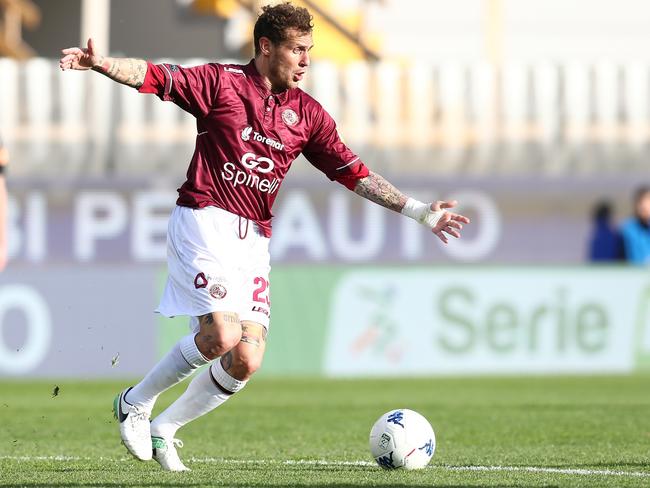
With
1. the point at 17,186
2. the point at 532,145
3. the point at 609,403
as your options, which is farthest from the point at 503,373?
the point at 17,186

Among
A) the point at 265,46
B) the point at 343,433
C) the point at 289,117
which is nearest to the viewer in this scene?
the point at 265,46

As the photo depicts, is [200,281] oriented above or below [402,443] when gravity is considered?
above

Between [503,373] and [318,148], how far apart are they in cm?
795

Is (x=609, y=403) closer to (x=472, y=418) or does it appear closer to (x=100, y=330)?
(x=472, y=418)

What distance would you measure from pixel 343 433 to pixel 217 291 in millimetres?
2779

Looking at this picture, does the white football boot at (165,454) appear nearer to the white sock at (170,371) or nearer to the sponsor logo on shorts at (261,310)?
the white sock at (170,371)

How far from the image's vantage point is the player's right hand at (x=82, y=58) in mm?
5836

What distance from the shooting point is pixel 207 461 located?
23.2 feet

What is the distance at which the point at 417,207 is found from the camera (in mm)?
→ 6910

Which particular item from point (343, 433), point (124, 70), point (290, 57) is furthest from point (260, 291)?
point (343, 433)

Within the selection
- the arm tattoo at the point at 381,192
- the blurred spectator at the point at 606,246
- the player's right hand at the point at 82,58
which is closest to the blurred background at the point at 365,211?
the blurred spectator at the point at 606,246

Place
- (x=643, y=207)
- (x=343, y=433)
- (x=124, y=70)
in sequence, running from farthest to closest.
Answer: (x=643, y=207), (x=343, y=433), (x=124, y=70)

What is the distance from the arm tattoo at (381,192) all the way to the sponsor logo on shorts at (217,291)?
1.03 metres

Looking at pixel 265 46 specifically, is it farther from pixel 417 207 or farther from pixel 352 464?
pixel 352 464
